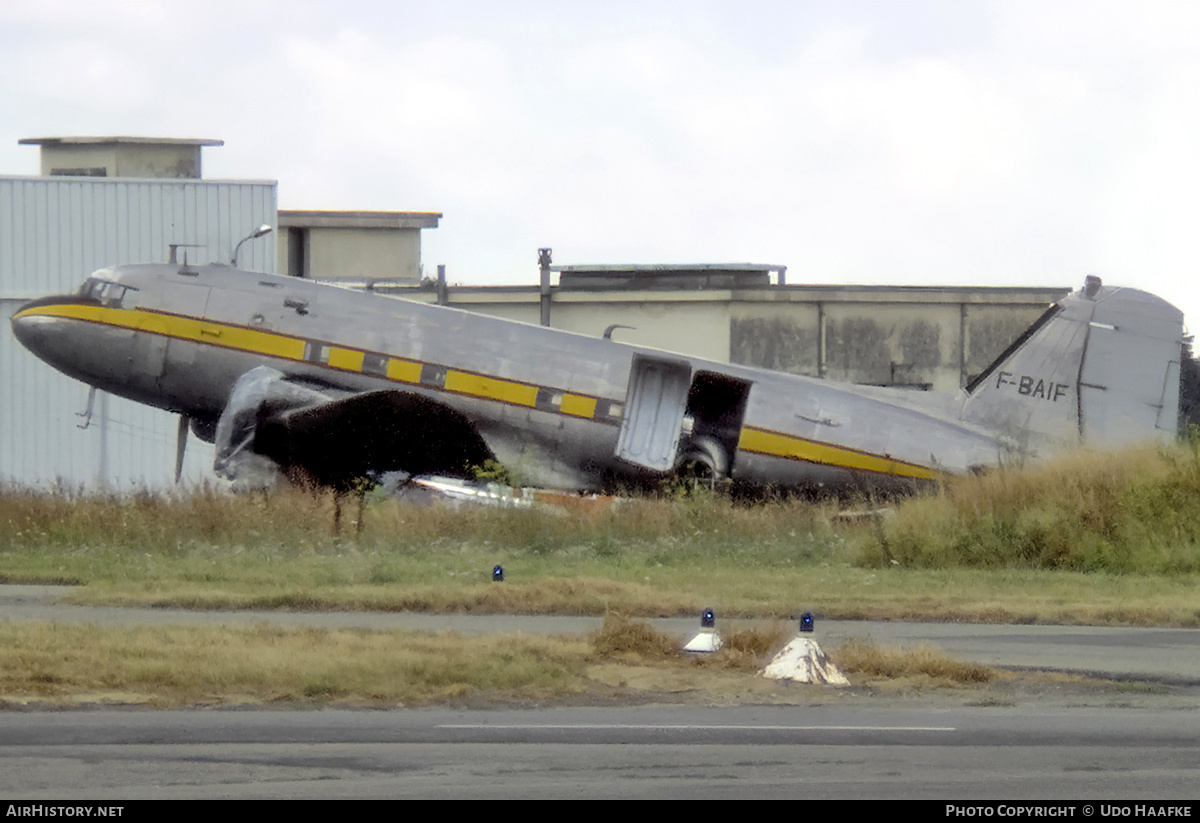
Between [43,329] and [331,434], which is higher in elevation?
[43,329]

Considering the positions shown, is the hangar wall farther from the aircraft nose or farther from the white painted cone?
the white painted cone

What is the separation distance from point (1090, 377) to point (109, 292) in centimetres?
1776

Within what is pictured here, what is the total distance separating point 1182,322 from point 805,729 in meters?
20.1

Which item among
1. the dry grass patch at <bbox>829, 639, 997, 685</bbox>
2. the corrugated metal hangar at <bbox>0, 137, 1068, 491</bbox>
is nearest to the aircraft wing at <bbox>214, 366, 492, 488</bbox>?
the corrugated metal hangar at <bbox>0, 137, 1068, 491</bbox>

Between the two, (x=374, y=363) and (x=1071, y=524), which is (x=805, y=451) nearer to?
(x=1071, y=524)

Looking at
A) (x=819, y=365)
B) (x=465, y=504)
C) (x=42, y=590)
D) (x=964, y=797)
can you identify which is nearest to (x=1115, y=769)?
(x=964, y=797)

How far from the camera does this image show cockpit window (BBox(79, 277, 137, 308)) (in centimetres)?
2550

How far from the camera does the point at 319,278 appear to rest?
53.1 m

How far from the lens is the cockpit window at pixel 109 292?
2550cm

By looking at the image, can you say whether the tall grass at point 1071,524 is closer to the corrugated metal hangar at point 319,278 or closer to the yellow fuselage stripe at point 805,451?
the yellow fuselage stripe at point 805,451

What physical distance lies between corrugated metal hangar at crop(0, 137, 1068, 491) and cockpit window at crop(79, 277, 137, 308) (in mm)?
3376

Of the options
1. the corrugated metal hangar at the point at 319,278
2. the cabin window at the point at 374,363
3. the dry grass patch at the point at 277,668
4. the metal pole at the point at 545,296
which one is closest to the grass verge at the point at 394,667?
the dry grass patch at the point at 277,668

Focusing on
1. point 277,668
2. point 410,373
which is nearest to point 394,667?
point 277,668

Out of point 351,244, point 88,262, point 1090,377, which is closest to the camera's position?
point 1090,377
